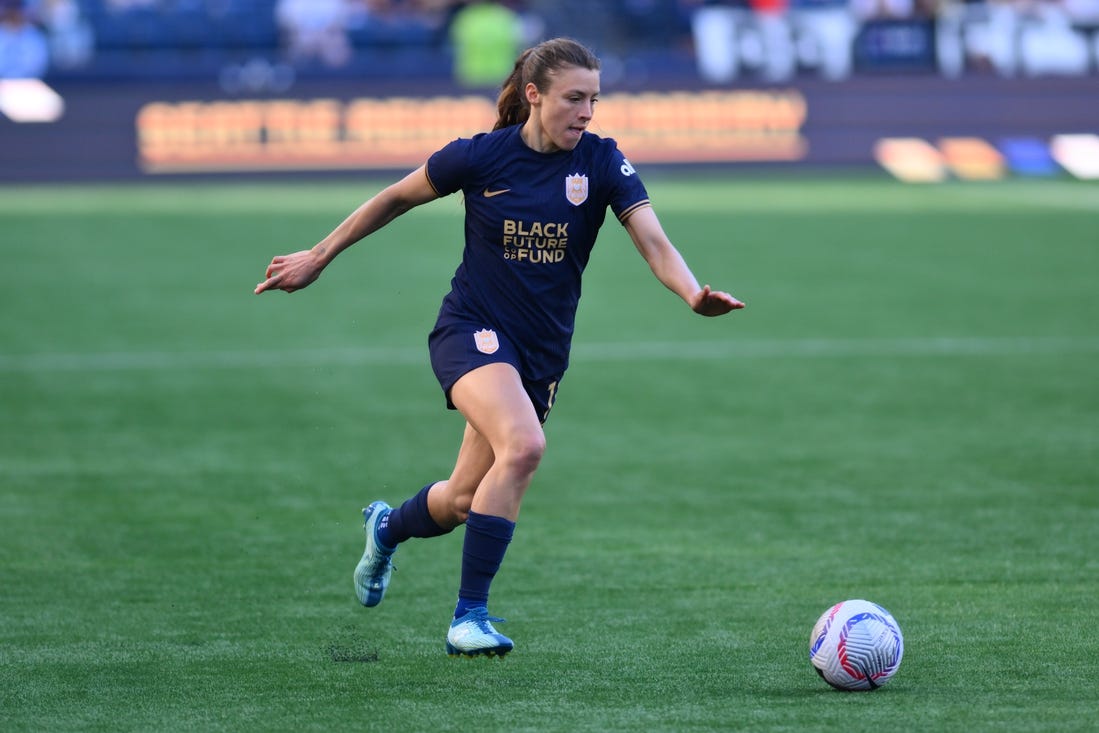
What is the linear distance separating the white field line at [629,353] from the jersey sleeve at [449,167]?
7.11m

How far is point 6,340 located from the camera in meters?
14.0

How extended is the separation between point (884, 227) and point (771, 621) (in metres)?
15.7

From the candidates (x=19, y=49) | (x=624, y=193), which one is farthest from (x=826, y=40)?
(x=624, y=193)

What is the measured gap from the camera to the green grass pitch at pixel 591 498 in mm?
5301

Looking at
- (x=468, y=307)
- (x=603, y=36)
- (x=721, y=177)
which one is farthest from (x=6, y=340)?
(x=603, y=36)

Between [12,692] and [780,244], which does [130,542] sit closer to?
[12,692]

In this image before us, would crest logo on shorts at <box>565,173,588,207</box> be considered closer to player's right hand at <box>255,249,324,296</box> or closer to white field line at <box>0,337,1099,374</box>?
player's right hand at <box>255,249,324,296</box>

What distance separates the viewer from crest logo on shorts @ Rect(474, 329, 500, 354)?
590 cm

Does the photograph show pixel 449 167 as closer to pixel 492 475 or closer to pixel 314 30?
pixel 492 475

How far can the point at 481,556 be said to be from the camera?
5770mm

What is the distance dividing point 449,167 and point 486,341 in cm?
61

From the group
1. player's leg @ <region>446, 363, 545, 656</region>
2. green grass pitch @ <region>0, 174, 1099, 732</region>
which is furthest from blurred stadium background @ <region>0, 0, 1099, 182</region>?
player's leg @ <region>446, 363, 545, 656</region>

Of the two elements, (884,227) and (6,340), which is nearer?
(6,340)

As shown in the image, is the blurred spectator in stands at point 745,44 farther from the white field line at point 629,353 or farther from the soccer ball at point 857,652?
the soccer ball at point 857,652
